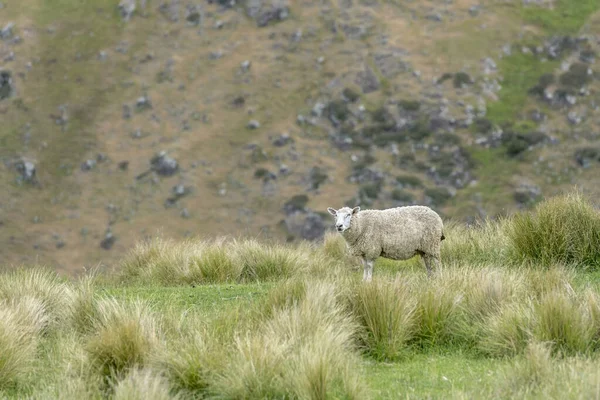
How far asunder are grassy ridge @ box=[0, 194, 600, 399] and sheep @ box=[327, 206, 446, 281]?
154cm

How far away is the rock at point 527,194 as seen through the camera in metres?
87.4

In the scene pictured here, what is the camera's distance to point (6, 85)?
351 ft

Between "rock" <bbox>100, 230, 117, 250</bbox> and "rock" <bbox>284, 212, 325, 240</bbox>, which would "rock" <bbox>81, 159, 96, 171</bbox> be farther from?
"rock" <bbox>284, 212, 325, 240</bbox>

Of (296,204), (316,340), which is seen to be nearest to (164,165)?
(296,204)

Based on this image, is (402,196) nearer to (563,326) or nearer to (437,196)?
(437,196)

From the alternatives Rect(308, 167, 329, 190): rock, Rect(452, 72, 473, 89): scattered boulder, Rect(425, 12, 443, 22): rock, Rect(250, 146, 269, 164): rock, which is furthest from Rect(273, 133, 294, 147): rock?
Rect(425, 12, 443, 22): rock

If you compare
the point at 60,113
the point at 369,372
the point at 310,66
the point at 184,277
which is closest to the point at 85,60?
the point at 60,113

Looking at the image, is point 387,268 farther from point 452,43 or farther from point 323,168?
point 452,43

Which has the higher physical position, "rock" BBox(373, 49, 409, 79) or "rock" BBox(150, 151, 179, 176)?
"rock" BBox(373, 49, 409, 79)

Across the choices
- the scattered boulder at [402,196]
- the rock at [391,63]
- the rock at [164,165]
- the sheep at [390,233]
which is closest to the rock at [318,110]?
the rock at [391,63]

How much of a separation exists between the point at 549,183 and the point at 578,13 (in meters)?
28.9

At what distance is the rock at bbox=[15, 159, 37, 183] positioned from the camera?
97.9 metres

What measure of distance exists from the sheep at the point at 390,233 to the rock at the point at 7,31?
348 feet

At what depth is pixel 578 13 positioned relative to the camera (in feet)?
361
